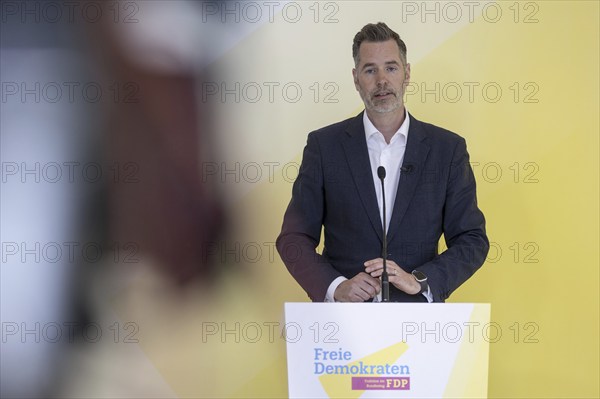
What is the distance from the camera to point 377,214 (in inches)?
107

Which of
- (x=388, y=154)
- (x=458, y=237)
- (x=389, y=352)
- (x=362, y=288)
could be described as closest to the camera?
(x=389, y=352)

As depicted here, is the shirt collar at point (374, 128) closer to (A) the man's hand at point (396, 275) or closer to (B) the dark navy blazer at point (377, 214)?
(B) the dark navy blazer at point (377, 214)

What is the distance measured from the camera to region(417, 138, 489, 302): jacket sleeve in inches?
101

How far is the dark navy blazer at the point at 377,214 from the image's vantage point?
2.68m

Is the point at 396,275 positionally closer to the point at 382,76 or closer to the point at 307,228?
the point at 307,228

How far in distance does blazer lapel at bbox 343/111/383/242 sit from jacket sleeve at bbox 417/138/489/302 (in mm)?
227

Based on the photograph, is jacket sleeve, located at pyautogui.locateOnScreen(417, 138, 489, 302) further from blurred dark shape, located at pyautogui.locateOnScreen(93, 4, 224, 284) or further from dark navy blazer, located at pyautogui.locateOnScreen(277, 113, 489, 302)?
blurred dark shape, located at pyautogui.locateOnScreen(93, 4, 224, 284)

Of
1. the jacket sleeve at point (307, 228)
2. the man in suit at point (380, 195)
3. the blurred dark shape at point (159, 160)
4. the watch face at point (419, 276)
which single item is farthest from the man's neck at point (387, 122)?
the blurred dark shape at point (159, 160)

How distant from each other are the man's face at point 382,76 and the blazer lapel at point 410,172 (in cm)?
11

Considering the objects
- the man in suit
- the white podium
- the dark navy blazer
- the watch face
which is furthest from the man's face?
the white podium

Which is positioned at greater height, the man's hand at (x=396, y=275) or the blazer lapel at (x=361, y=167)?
the blazer lapel at (x=361, y=167)

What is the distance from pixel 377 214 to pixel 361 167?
17 cm

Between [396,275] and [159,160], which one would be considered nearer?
[396,275]

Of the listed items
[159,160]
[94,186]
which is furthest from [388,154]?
[94,186]
